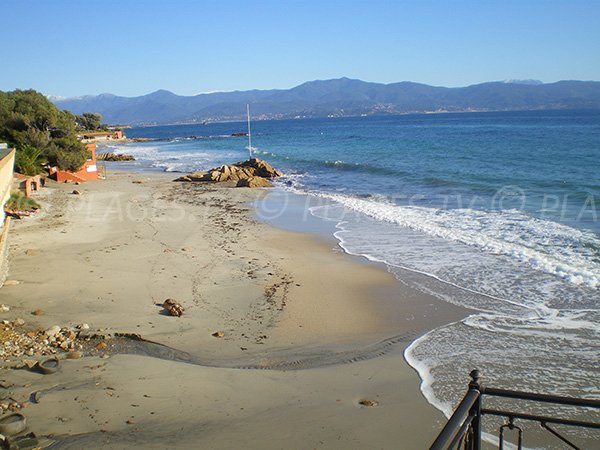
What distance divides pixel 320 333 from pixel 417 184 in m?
20.3

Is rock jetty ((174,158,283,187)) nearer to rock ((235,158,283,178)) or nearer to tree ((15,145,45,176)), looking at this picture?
rock ((235,158,283,178))

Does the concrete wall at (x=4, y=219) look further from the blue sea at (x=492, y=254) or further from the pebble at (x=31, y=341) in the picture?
the blue sea at (x=492, y=254)

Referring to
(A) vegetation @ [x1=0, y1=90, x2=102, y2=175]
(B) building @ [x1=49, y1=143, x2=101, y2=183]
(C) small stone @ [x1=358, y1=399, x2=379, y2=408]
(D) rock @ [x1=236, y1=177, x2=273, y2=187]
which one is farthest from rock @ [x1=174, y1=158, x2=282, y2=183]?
(C) small stone @ [x1=358, y1=399, x2=379, y2=408]

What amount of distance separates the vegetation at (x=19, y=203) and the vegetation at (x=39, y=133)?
5.78 m

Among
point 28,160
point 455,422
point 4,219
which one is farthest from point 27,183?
point 455,422

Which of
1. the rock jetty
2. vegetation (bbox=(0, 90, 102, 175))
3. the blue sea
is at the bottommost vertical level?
the blue sea

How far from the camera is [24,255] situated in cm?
1238

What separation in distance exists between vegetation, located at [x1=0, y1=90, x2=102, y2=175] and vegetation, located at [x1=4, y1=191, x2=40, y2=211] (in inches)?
228

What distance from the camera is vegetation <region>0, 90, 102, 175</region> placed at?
25.9 metres

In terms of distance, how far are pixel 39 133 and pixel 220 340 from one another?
22.9 metres

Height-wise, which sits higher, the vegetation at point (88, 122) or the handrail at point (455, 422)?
the vegetation at point (88, 122)

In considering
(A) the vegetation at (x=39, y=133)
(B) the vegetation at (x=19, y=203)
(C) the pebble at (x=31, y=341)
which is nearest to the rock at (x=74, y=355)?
(C) the pebble at (x=31, y=341)

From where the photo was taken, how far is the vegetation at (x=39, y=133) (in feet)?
85.1

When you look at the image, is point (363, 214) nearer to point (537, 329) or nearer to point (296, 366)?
point (537, 329)
